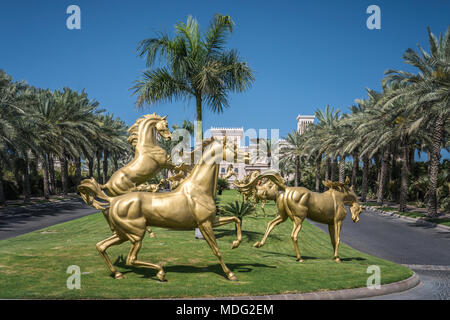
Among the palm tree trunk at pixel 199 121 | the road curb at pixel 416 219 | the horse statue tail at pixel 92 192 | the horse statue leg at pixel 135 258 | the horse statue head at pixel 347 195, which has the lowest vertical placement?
the road curb at pixel 416 219

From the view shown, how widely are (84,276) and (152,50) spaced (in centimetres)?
855

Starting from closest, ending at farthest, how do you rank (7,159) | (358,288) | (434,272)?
1. (358,288)
2. (434,272)
3. (7,159)

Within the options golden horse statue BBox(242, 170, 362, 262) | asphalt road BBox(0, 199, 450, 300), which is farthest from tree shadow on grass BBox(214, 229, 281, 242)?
golden horse statue BBox(242, 170, 362, 262)

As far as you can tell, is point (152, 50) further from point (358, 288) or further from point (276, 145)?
point (276, 145)

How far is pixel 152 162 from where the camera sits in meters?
8.54

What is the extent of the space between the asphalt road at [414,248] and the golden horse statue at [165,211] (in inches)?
139

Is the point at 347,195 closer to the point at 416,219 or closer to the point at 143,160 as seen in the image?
the point at 143,160

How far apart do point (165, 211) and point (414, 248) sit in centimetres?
1105

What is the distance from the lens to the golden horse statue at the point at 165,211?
648 cm

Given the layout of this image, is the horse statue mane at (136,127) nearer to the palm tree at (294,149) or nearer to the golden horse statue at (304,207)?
the golden horse statue at (304,207)

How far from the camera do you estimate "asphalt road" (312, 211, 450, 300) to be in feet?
24.9

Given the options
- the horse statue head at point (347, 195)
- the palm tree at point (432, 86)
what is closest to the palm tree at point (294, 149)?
the palm tree at point (432, 86)

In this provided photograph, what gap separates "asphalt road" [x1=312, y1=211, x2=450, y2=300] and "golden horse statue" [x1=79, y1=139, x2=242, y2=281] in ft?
11.6
